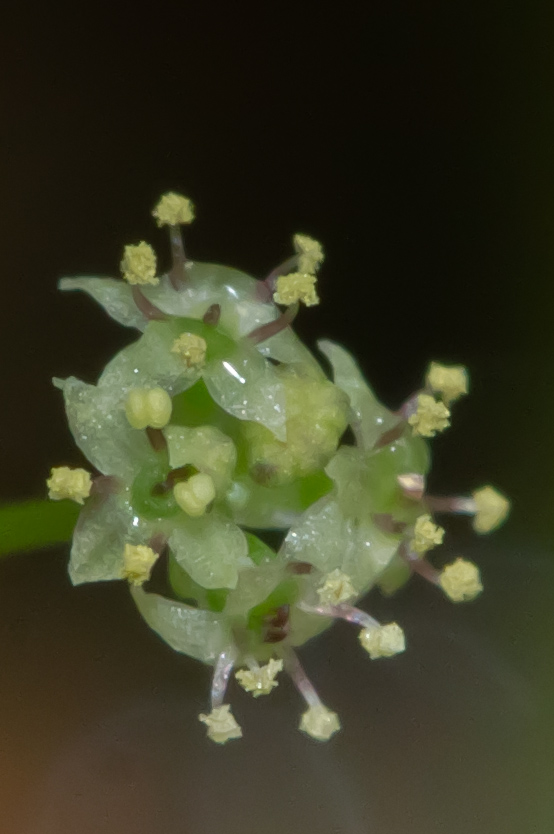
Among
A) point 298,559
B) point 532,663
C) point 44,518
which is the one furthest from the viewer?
point 532,663

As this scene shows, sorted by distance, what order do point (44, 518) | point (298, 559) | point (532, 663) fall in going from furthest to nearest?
point (532, 663) < point (44, 518) < point (298, 559)

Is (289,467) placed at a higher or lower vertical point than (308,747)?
higher

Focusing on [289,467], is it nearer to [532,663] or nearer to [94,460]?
[94,460]

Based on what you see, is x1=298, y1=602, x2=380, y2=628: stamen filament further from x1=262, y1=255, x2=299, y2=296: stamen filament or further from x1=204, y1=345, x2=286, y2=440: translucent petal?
x1=262, y1=255, x2=299, y2=296: stamen filament

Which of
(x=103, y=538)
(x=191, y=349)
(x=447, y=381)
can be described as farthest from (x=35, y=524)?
(x=447, y=381)

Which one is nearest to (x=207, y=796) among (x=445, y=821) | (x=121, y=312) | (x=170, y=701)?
(x=170, y=701)

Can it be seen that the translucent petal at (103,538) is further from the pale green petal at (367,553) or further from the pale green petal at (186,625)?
the pale green petal at (367,553)

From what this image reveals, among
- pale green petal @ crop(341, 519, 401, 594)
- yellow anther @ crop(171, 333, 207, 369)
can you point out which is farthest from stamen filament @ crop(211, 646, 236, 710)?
yellow anther @ crop(171, 333, 207, 369)
